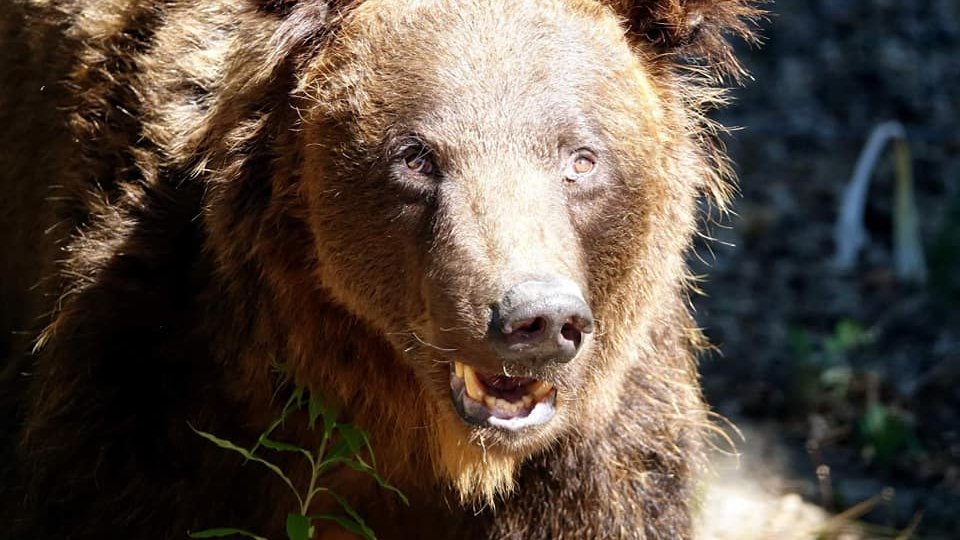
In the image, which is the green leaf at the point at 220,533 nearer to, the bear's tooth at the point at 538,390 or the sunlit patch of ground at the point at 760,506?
the bear's tooth at the point at 538,390

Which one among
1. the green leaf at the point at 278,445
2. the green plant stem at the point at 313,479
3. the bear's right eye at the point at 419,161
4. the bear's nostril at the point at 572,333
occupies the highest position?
the bear's right eye at the point at 419,161

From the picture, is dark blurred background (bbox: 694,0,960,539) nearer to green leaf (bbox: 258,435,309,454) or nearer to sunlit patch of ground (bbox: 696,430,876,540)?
sunlit patch of ground (bbox: 696,430,876,540)

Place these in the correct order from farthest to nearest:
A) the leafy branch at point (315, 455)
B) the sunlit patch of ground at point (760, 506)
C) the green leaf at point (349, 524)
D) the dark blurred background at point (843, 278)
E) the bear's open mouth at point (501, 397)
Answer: the dark blurred background at point (843, 278), the sunlit patch of ground at point (760, 506), the green leaf at point (349, 524), the leafy branch at point (315, 455), the bear's open mouth at point (501, 397)

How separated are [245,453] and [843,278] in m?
6.24

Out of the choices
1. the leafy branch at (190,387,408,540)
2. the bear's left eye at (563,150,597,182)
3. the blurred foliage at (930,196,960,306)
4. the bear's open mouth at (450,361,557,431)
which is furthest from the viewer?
the blurred foliage at (930,196,960,306)

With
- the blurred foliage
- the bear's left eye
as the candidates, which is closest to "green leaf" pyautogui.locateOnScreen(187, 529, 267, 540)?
the bear's left eye

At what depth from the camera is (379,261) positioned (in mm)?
4965

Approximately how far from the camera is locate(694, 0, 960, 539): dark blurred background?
327 inches

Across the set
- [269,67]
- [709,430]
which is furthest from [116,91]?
[709,430]

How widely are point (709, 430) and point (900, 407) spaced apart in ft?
8.61

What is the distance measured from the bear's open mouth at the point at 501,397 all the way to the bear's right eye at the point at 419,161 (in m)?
0.63

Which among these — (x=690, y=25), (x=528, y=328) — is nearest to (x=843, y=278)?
(x=690, y=25)

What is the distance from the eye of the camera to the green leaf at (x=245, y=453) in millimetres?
5121

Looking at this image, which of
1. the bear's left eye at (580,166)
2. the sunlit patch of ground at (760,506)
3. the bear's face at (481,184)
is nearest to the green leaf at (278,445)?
the bear's face at (481,184)
